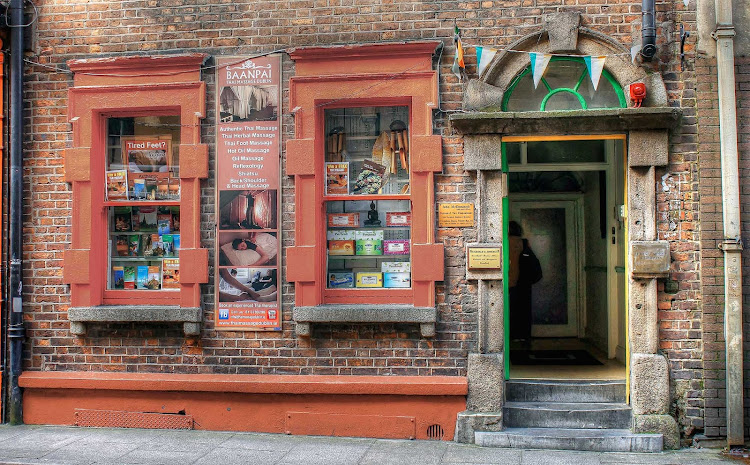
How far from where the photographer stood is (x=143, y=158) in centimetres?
753

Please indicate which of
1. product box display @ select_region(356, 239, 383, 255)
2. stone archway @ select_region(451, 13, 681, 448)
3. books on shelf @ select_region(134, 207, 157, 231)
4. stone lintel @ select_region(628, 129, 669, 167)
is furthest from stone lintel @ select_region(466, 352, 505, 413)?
books on shelf @ select_region(134, 207, 157, 231)

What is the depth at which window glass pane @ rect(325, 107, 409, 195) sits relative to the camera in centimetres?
722

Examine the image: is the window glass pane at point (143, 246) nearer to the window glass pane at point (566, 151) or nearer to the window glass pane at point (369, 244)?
the window glass pane at point (369, 244)

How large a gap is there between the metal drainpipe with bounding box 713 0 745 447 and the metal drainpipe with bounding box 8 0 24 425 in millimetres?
7313

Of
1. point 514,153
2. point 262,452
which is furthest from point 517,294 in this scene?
point 262,452

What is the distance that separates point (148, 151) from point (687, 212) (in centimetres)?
577

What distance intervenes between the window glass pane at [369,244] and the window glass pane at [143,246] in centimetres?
178

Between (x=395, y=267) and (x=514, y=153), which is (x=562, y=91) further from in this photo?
(x=395, y=267)

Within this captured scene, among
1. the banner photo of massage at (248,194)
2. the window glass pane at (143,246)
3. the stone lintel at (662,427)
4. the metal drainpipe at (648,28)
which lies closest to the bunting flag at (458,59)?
the metal drainpipe at (648,28)

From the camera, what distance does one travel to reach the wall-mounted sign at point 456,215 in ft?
22.4

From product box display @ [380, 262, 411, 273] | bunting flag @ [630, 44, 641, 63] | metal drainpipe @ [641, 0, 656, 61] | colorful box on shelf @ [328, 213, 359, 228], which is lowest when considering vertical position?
product box display @ [380, 262, 411, 273]

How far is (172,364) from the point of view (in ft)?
23.6

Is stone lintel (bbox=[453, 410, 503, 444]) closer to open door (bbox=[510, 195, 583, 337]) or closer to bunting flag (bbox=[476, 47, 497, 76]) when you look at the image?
bunting flag (bbox=[476, 47, 497, 76])

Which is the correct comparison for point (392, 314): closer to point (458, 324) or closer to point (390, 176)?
point (458, 324)
